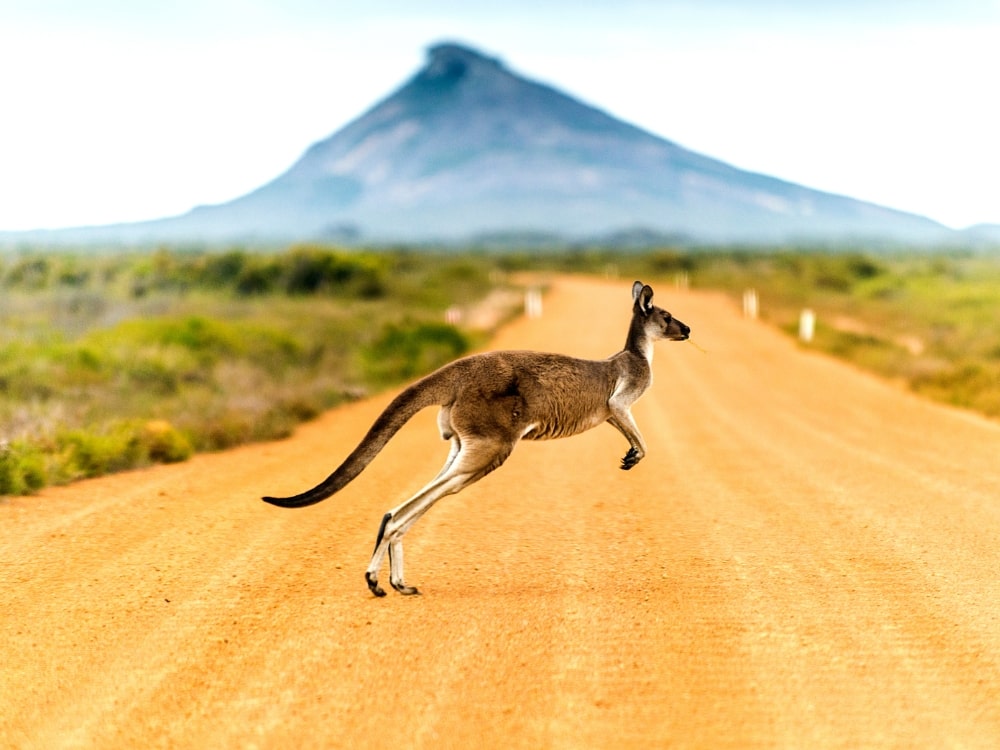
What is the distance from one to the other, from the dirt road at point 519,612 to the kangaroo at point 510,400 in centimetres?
100

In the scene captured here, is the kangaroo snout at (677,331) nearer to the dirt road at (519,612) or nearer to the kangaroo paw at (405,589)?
the dirt road at (519,612)

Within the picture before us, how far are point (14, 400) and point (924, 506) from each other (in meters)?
11.5

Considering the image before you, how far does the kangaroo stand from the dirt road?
1.00m

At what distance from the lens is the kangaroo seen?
19.2ft

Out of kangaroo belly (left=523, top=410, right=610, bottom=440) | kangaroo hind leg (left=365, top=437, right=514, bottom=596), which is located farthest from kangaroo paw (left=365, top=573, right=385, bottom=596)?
kangaroo belly (left=523, top=410, right=610, bottom=440)

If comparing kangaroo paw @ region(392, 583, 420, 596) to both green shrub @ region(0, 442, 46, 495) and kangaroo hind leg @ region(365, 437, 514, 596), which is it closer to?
kangaroo hind leg @ region(365, 437, 514, 596)

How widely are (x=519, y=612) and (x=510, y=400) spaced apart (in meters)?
1.48

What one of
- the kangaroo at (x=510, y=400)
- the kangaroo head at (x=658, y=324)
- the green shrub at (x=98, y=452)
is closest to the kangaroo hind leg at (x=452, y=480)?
the kangaroo at (x=510, y=400)

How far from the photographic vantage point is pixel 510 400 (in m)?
5.88

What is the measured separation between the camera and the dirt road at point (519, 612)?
5262mm

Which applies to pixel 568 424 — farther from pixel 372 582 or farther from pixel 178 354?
pixel 178 354

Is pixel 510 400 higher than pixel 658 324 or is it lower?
lower

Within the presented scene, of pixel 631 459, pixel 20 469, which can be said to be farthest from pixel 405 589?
pixel 20 469

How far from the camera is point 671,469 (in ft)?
39.4
